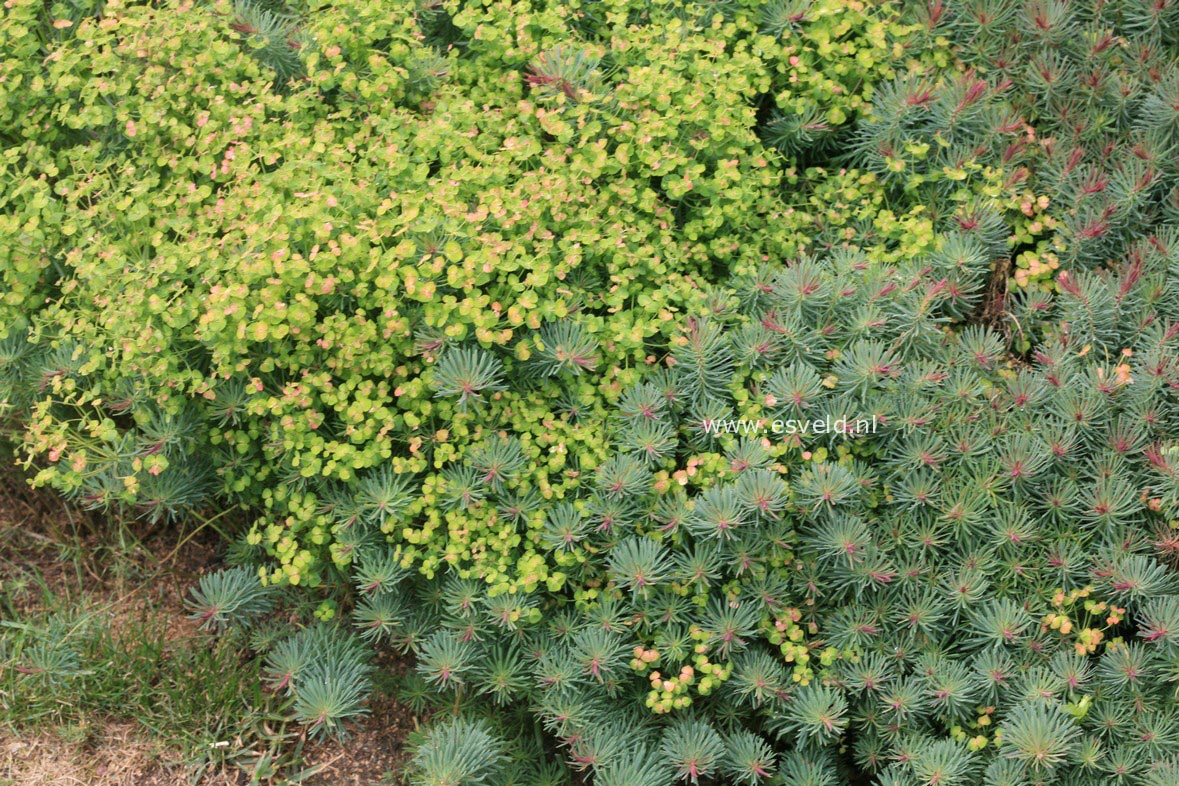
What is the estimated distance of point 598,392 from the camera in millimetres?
3367

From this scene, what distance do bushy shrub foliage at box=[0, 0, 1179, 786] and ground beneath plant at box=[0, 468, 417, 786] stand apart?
9.8 inches

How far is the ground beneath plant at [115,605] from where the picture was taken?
3.36m

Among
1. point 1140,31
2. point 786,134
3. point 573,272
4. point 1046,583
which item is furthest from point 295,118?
point 1140,31

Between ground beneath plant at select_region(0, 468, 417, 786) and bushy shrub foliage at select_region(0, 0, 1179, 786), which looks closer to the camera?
bushy shrub foliage at select_region(0, 0, 1179, 786)

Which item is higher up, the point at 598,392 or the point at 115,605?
the point at 598,392

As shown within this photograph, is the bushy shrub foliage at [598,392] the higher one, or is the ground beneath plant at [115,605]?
the bushy shrub foliage at [598,392]

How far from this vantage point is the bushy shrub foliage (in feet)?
10.1

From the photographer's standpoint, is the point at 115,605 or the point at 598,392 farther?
the point at 115,605

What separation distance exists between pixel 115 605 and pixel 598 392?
73.2 inches

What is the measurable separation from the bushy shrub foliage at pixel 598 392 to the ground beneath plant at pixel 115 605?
249 mm

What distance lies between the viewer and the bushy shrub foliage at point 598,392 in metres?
3.07

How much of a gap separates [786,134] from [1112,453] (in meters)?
1.50

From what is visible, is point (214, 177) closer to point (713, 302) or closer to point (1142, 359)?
point (713, 302)

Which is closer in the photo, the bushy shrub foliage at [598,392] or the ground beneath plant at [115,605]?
the bushy shrub foliage at [598,392]
